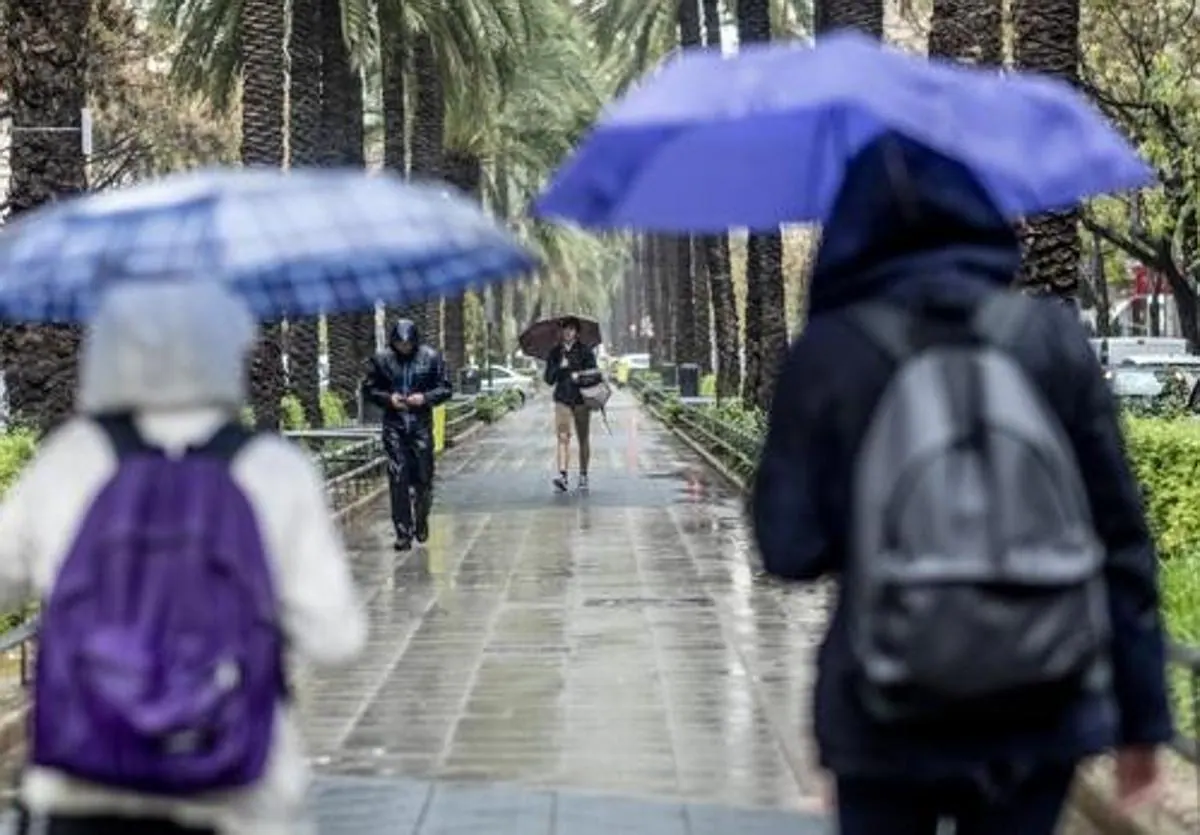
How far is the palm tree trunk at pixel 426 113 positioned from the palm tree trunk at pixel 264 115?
12972mm

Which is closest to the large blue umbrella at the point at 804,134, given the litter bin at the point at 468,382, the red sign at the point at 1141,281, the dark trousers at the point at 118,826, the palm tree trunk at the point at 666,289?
the dark trousers at the point at 118,826

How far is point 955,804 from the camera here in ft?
12.5

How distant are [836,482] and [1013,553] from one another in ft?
1.34

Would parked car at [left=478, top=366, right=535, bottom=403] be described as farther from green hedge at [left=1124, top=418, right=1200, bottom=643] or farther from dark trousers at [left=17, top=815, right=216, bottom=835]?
dark trousers at [left=17, top=815, right=216, bottom=835]

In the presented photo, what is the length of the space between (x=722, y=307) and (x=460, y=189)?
8.91 meters

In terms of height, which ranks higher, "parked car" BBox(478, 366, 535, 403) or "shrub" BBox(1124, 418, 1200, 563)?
"shrub" BBox(1124, 418, 1200, 563)

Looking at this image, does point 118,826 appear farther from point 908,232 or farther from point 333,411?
point 333,411

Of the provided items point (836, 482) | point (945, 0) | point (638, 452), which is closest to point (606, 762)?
point (836, 482)

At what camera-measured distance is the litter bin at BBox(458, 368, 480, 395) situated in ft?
174

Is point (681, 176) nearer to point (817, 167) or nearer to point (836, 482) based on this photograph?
point (817, 167)

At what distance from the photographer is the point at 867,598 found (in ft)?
11.7

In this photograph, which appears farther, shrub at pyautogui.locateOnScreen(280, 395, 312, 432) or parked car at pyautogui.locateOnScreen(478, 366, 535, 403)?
parked car at pyautogui.locateOnScreen(478, 366, 535, 403)

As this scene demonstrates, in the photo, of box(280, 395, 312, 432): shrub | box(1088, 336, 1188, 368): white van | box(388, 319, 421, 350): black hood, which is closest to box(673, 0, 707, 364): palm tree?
box(1088, 336, 1188, 368): white van

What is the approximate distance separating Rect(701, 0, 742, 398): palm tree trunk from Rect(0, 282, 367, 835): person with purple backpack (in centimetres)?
3413
